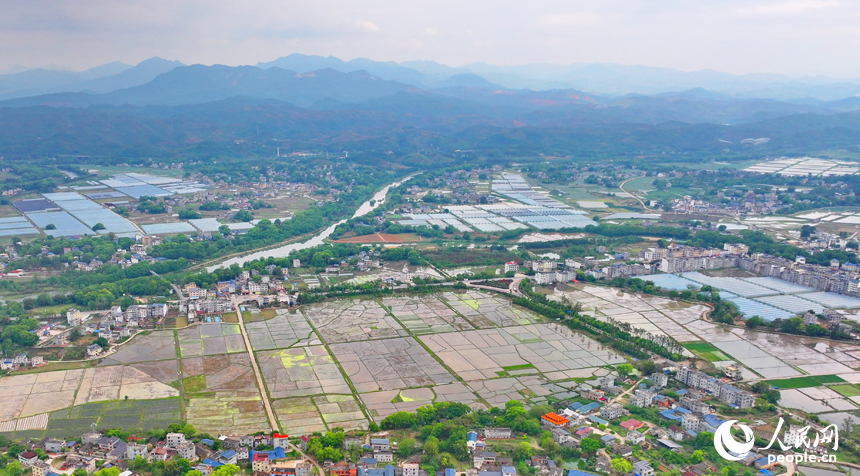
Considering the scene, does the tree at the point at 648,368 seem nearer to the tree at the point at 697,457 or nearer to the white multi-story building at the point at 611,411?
the white multi-story building at the point at 611,411

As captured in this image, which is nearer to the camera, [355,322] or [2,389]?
[2,389]

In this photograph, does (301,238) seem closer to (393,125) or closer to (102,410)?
(102,410)

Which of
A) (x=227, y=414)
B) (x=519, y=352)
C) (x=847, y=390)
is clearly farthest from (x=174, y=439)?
(x=847, y=390)

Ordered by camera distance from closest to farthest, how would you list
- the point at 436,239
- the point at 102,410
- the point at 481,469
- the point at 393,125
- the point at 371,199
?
1. the point at 481,469
2. the point at 102,410
3. the point at 436,239
4. the point at 371,199
5. the point at 393,125

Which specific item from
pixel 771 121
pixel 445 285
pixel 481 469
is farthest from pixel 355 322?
pixel 771 121

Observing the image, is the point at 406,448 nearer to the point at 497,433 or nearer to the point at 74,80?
the point at 497,433

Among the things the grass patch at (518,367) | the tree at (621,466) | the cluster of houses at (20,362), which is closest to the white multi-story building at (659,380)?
the grass patch at (518,367)

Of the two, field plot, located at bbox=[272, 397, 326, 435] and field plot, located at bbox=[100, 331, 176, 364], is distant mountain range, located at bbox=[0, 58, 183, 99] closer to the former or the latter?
field plot, located at bbox=[100, 331, 176, 364]

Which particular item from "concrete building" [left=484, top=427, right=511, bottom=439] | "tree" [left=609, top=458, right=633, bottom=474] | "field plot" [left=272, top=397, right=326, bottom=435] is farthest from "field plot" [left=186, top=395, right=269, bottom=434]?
"tree" [left=609, top=458, right=633, bottom=474]
